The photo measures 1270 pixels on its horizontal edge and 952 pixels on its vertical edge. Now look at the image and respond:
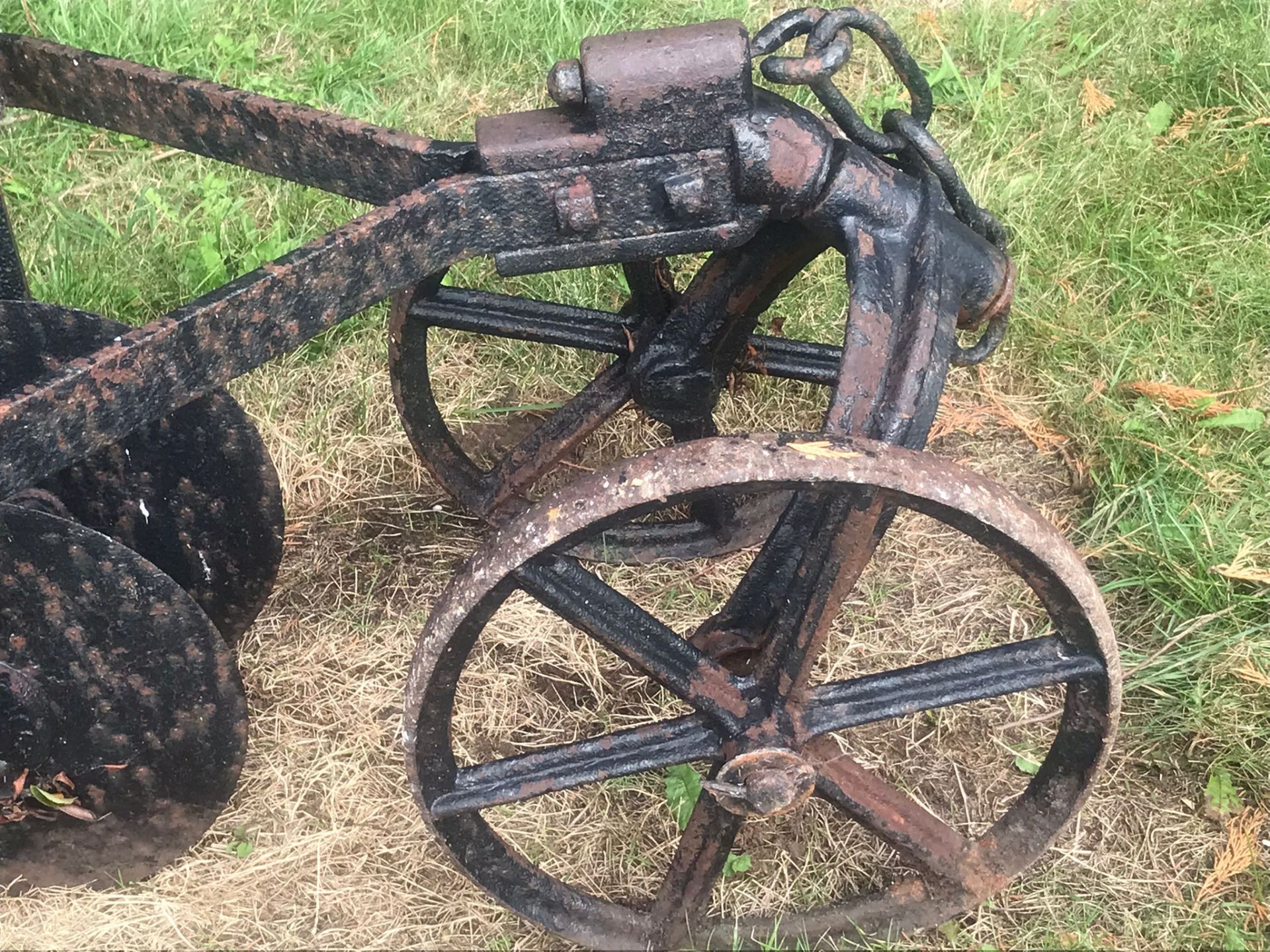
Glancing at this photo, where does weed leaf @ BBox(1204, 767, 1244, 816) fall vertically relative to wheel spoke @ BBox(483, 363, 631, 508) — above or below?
below

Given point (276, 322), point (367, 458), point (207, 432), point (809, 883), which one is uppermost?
point (276, 322)

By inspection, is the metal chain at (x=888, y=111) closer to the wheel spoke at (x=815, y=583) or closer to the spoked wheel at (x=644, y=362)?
the spoked wheel at (x=644, y=362)

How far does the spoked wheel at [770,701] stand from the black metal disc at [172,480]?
0.90 metres

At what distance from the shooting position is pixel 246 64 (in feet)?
13.2

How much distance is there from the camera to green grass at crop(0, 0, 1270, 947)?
2.65m

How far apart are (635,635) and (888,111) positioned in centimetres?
99

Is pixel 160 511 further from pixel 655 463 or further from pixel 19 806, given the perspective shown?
pixel 655 463

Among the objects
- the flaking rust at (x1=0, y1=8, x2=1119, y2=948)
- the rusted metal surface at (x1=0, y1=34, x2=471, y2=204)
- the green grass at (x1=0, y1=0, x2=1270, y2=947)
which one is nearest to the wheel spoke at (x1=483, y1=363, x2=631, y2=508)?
the flaking rust at (x1=0, y1=8, x2=1119, y2=948)

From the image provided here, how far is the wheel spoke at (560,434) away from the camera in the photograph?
2672 millimetres

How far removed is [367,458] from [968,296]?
1810mm

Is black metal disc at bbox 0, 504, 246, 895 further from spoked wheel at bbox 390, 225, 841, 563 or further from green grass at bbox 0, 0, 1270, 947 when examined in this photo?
green grass at bbox 0, 0, 1270, 947

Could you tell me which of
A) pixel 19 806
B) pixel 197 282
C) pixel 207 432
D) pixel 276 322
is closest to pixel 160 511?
pixel 207 432

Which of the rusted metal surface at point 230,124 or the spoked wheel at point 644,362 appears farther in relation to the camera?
the spoked wheel at point 644,362

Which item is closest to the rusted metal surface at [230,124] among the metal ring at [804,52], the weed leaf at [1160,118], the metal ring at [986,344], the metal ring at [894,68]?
the metal ring at [804,52]
